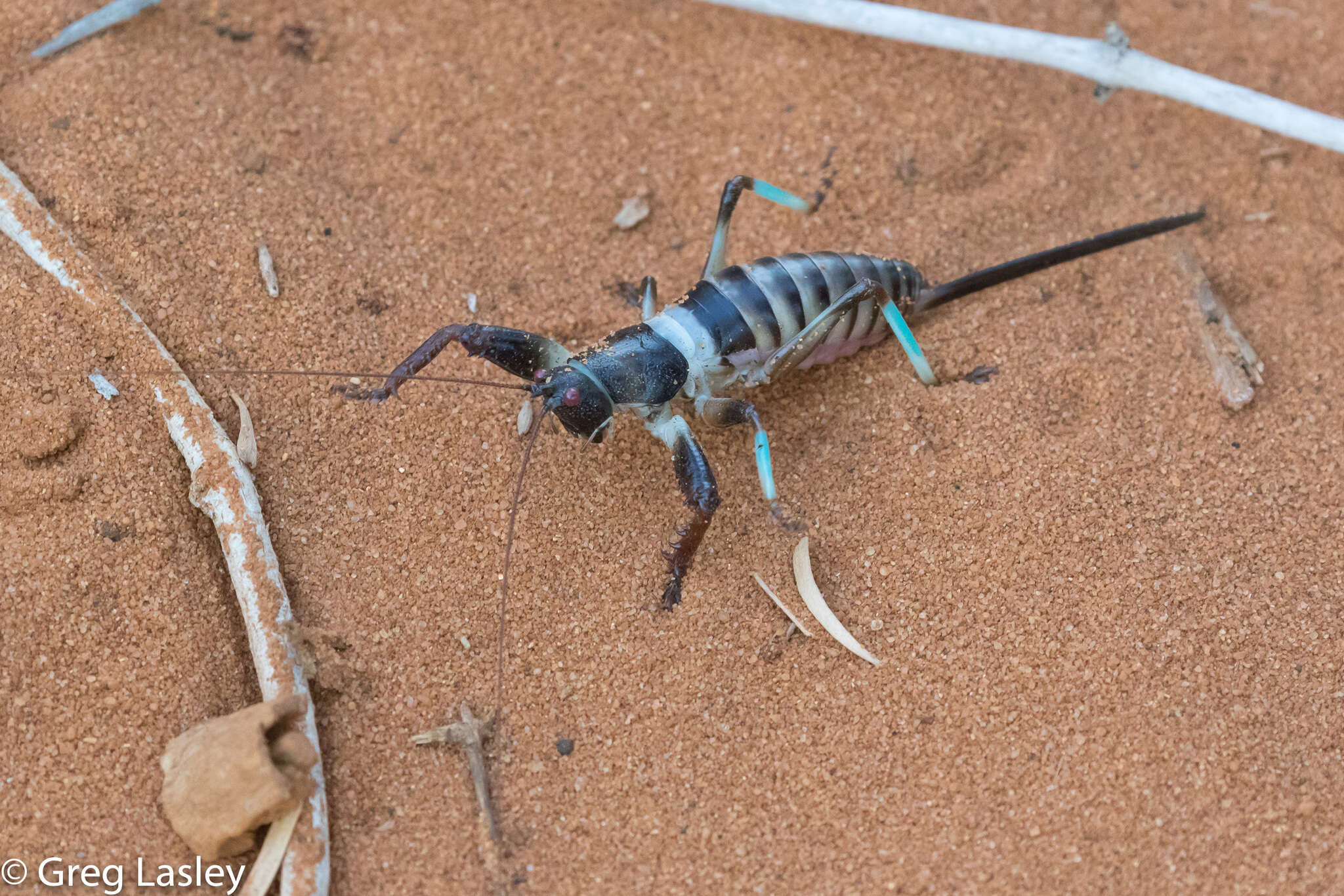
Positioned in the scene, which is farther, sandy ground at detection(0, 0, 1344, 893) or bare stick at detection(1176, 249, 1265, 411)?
bare stick at detection(1176, 249, 1265, 411)

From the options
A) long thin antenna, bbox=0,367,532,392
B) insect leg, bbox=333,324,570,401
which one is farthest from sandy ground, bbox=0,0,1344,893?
insect leg, bbox=333,324,570,401

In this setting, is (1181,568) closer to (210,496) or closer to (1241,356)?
(1241,356)

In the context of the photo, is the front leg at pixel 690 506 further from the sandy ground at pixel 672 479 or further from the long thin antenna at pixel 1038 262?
the long thin antenna at pixel 1038 262

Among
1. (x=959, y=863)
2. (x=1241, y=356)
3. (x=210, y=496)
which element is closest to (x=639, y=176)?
(x=210, y=496)

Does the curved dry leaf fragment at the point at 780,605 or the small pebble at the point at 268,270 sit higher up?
the small pebble at the point at 268,270

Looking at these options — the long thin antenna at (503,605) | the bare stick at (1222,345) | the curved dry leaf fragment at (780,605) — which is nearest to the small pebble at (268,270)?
the long thin antenna at (503,605)

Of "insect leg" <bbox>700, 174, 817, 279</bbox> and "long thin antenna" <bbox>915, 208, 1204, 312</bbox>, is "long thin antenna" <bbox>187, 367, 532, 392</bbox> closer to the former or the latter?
"insect leg" <bbox>700, 174, 817, 279</bbox>
